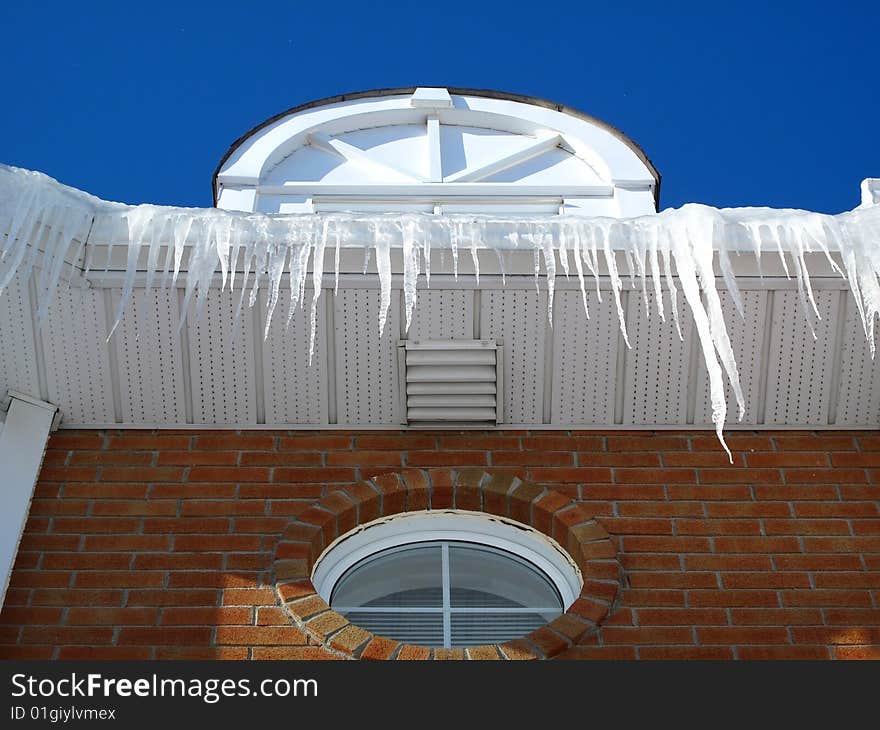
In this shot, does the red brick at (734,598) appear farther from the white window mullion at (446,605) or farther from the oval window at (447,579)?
the white window mullion at (446,605)

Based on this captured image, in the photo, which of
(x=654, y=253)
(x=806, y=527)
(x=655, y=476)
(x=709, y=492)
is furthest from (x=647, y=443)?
(x=654, y=253)

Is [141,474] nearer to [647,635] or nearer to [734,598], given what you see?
[647,635]

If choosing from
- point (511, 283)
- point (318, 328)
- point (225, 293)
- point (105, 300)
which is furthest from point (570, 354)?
point (105, 300)

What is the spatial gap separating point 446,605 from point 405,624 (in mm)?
170

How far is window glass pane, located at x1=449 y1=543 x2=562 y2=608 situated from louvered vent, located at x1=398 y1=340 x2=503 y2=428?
0.56m

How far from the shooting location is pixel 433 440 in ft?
17.8

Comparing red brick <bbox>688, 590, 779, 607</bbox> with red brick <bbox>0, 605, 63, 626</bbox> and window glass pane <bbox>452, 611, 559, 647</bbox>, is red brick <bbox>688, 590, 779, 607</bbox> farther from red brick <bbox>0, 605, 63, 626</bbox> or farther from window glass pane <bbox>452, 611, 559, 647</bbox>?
red brick <bbox>0, 605, 63, 626</bbox>

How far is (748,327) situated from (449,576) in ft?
5.02

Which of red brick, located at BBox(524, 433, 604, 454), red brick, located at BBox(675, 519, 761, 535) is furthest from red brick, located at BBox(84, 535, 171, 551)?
red brick, located at BBox(675, 519, 761, 535)

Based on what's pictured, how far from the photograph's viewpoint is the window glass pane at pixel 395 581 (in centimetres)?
497

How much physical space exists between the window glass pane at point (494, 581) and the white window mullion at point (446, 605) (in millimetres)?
17

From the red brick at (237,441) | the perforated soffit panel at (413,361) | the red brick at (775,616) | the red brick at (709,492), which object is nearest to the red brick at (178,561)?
the red brick at (237,441)

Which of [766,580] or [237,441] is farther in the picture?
[237,441]

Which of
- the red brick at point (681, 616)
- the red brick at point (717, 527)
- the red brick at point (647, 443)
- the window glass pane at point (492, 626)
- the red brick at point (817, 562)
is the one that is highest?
the red brick at point (647, 443)
